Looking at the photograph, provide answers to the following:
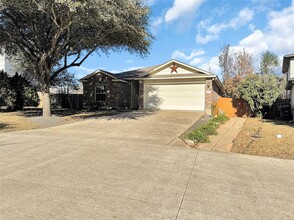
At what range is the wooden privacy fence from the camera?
65.0 ft

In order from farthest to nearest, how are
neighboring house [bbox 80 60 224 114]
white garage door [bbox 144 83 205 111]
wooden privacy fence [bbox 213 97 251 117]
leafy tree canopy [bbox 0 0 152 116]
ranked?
white garage door [bbox 144 83 205 111], neighboring house [bbox 80 60 224 114], wooden privacy fence [bbox 213 97 251 117], leafy tree canopy [bbox 0 0 152 116]

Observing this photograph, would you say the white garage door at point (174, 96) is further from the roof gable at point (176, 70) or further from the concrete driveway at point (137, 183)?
the concrete driveway at point (137, 183)

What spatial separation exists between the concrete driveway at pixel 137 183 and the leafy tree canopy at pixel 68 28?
5696 millimetres

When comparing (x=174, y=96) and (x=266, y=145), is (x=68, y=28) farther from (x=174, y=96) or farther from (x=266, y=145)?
(x=174, y=96)

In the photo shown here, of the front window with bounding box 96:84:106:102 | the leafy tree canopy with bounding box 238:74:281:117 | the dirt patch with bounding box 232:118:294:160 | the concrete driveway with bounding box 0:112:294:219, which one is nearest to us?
the concrete driveway with bounding box 0:112:294:219

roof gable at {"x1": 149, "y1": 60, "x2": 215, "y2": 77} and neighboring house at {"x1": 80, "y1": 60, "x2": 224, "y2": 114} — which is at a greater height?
roof gable at {"x1": 149, "y1": 60, "x2": 215, "y2": 77}

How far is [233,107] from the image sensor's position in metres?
20.2

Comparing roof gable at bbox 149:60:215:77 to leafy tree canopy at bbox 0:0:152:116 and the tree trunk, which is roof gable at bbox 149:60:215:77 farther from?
→ the tree trunk

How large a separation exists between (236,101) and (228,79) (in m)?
18.1

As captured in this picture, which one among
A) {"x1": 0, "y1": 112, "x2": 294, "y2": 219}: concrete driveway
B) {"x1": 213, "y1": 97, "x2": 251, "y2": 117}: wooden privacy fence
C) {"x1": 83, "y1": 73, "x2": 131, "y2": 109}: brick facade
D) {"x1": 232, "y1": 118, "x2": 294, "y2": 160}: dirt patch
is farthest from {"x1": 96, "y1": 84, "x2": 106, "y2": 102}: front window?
{"x1": 0, "y1": 112, "x2": 294, "y2": 219}: concrete driveway

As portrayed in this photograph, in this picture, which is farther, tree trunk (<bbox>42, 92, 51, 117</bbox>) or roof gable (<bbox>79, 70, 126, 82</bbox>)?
roof gable (<bbox>79, 70, 126, 82</bbox>)

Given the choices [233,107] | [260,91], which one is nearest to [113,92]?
[233,107]

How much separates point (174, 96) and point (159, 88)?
152 centimetres

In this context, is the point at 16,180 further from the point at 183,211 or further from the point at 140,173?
the point at 183,211
